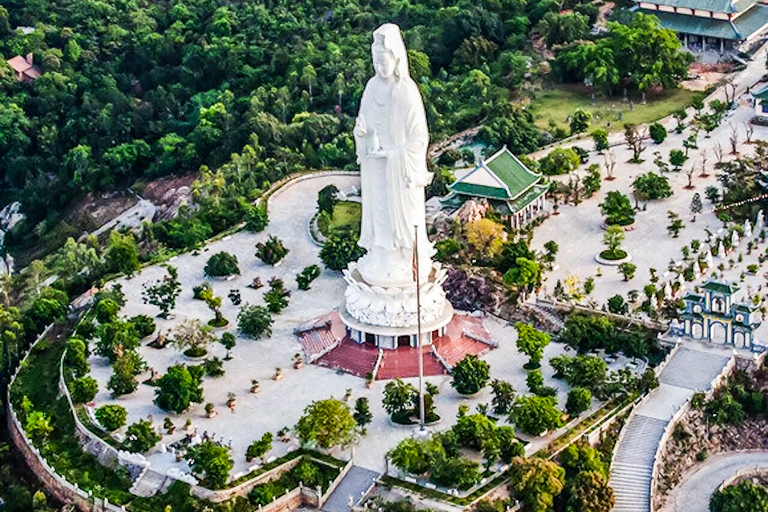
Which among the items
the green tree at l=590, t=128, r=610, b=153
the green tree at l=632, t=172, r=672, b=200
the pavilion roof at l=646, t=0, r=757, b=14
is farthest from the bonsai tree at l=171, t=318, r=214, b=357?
the pavilion roof at l=646, t=0, r=757, b=14

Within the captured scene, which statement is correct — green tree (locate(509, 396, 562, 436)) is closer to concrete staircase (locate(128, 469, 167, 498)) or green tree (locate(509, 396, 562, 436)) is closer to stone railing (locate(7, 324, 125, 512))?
concrete staircase (locate(128, 469, 167, 498))

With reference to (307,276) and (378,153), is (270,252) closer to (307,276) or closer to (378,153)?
(307,276)

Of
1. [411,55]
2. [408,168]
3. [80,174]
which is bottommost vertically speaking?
[80,174]

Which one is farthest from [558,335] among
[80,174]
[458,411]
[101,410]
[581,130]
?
[80,174]

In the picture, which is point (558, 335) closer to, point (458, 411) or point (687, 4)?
point (458, 411)

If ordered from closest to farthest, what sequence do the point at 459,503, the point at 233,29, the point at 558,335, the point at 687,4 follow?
the point at 459,503, the point at 558,335, the point at 687,4, the point at 233,29

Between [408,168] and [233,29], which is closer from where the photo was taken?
[408,168]

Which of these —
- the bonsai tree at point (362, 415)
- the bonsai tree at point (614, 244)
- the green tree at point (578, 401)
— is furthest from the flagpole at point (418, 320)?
the bonsai tree at point (614, 244)
